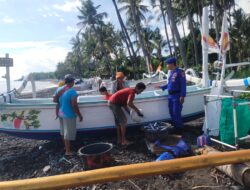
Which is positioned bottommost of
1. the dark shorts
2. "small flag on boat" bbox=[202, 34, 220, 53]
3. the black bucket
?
the black bucket

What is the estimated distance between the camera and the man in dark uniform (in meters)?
6.56

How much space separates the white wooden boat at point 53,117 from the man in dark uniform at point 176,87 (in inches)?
17.5

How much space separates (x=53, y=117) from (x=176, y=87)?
313 centimetres

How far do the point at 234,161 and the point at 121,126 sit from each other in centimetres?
413

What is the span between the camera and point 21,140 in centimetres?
850

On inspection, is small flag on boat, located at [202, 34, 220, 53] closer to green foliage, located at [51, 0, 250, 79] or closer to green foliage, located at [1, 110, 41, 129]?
green foliage, located at [1, 110, 41, 129]

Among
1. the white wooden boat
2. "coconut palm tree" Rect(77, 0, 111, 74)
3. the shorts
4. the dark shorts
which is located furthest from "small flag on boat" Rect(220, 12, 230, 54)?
"coconut palm tree" Rect(77, 0, 111, 74)

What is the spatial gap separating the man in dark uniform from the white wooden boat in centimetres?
44

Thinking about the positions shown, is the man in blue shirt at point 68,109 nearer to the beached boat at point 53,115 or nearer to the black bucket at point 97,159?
the beached boat at point 53,115

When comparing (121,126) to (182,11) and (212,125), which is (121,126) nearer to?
(212,125)

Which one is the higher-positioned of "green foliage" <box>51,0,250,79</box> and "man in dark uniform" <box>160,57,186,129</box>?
"green foliage" <box>51,0,250,79</box>

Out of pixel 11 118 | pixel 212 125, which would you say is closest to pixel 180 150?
pixel 212 125

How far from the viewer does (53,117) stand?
6.80 metres

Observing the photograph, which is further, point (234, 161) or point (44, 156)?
point (44, 156)
